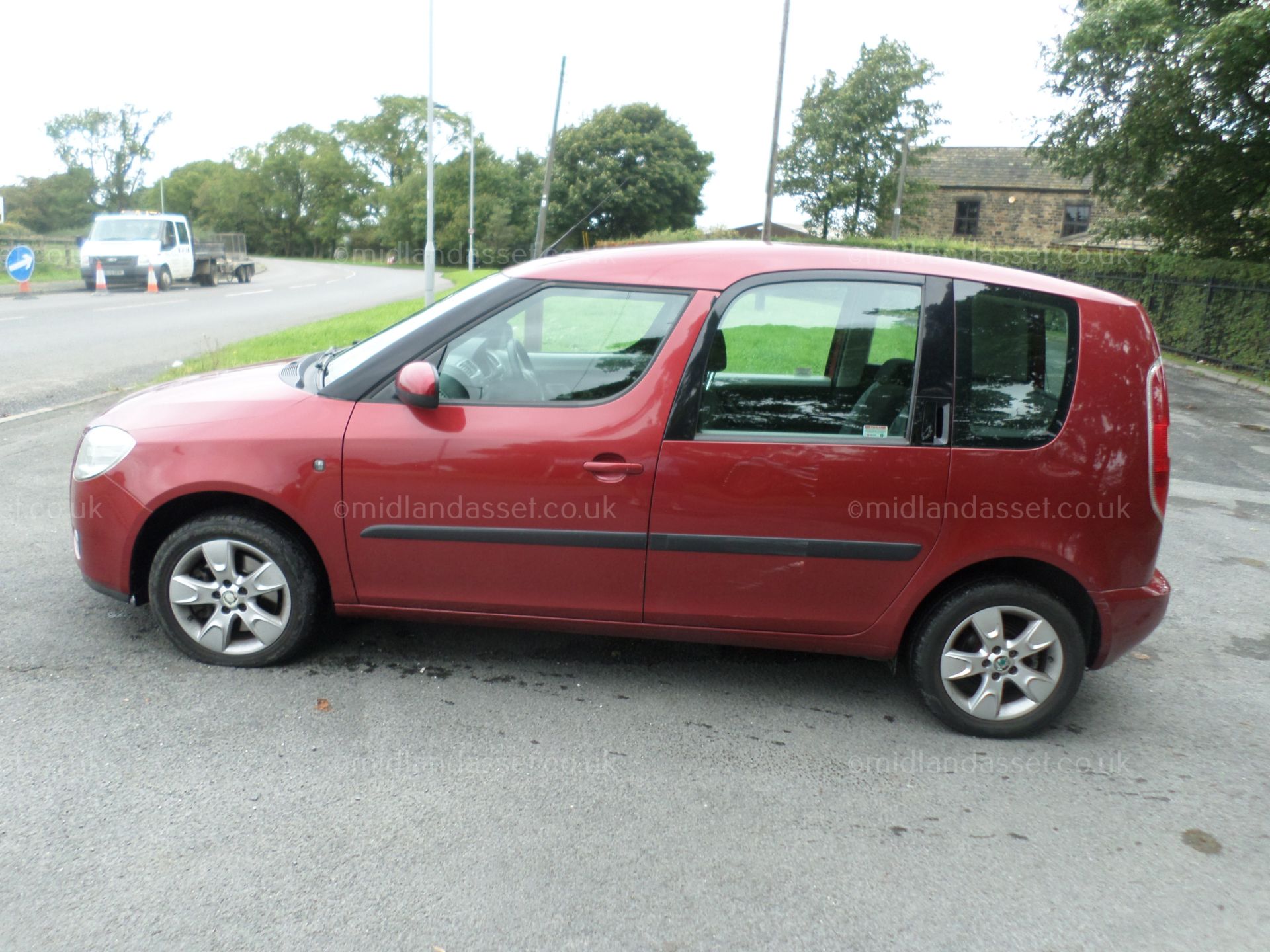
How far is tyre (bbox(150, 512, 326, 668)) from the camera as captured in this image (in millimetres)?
3936

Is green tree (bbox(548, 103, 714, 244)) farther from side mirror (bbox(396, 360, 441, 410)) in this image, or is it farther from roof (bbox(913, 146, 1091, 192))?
side mirror (bbox(396, 360, 441, 410))

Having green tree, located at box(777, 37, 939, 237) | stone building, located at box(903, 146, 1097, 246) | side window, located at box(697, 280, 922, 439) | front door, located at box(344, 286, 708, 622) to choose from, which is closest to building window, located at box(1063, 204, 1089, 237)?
stone building, located at box(903, 146, 1097, 246)

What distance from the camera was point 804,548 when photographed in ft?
12.2

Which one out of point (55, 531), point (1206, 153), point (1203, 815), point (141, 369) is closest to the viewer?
point (1203, 815)

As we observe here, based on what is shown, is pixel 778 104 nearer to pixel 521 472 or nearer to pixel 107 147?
pixel 521 472

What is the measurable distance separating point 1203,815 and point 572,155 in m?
74.9

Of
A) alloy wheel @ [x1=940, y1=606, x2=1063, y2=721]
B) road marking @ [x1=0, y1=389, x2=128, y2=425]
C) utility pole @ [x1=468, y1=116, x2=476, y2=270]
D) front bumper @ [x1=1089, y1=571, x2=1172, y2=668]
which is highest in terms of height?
utility pole @ [x1=468, y1=116, x2=476, y2=270]

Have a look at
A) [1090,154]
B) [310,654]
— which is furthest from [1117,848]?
[1090,154]

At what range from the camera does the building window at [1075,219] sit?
56438 millimetres

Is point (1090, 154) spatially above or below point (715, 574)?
above

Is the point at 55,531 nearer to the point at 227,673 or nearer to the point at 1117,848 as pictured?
the point at 227,673

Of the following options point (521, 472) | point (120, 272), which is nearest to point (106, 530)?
point (521, 472)

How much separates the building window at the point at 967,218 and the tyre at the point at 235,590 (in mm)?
60896

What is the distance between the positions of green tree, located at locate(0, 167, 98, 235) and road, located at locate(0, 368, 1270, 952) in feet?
355
